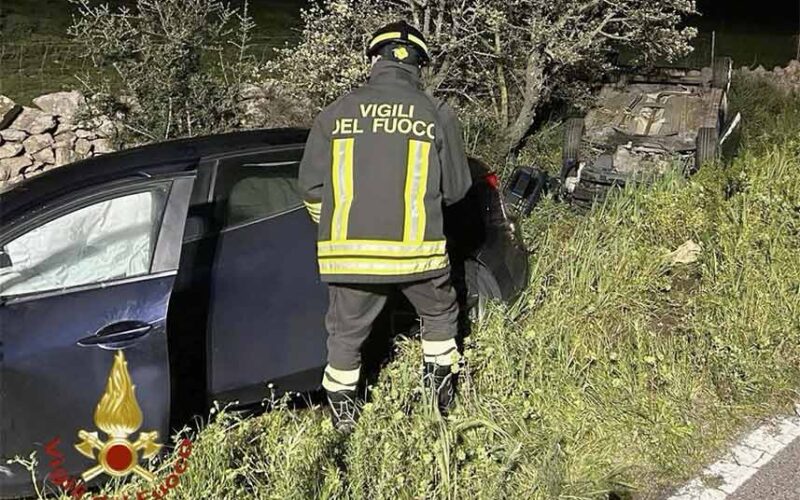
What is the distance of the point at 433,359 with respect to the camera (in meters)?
4.08

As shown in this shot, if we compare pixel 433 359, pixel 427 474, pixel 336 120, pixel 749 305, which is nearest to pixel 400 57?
pixel 336 120

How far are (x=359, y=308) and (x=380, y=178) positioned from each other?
22.5 inches

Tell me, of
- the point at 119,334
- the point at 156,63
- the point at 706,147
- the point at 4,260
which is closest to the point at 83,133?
the point at 156,63

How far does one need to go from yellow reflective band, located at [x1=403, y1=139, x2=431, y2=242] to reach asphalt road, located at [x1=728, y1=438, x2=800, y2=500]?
1696 mm

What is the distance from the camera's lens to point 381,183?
3.62 m

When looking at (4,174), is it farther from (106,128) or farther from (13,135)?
(106,128)

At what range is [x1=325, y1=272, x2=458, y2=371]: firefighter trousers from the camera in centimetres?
380

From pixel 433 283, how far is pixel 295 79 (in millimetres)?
3880

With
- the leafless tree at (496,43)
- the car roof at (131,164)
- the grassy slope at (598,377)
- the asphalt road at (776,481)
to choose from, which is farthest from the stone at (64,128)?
the asphalt road at (776,481)

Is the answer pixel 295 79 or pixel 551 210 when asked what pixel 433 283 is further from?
pixel 295 79

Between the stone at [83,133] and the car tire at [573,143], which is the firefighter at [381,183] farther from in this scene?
the stone at [83,133]

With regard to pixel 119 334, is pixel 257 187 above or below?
above

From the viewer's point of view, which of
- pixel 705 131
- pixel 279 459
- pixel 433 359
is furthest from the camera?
pixel 705 131

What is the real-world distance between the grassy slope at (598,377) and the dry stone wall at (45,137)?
3.62 meters
